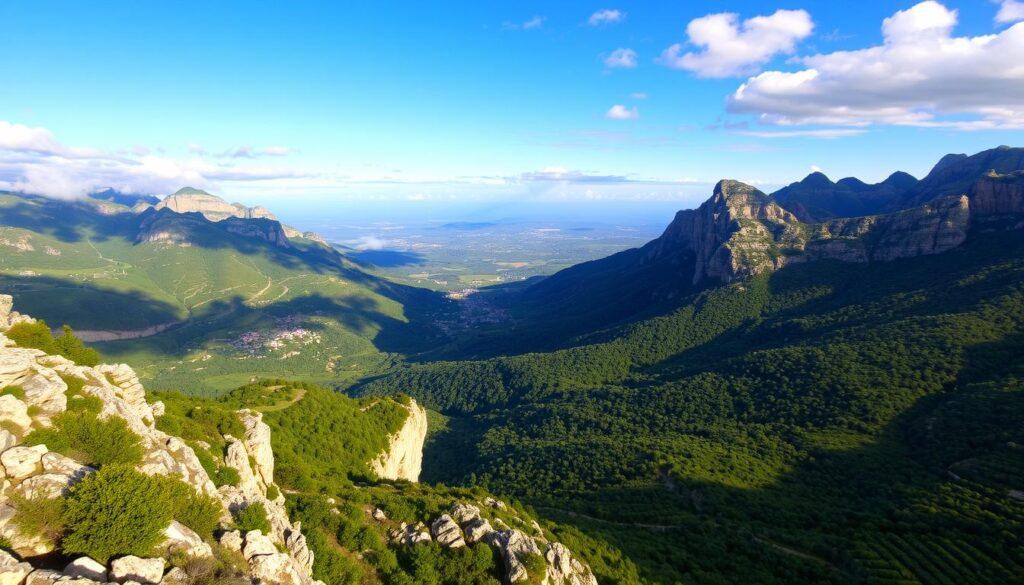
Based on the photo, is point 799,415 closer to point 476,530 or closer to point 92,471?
point 476,530

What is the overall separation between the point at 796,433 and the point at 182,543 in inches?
3937

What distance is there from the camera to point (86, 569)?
15.2 meters

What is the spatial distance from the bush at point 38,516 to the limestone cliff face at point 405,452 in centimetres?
4501

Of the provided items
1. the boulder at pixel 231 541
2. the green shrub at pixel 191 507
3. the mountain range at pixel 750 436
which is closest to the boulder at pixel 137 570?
the green shrub at pixel 191 507

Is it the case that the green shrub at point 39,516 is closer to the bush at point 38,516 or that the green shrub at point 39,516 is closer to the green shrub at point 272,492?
the bush at point 38,516

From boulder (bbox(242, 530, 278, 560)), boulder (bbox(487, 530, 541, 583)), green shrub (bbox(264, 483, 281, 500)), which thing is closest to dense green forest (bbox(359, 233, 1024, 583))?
boulder (bbox(487, 530, 541, 583))

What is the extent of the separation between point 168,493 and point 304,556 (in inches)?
310

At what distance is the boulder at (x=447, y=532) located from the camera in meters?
31.5

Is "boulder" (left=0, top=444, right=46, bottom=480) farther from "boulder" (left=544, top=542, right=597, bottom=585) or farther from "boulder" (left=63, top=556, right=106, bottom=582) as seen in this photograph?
"boulder" (left=544, top=542, right=597, bottom=585)

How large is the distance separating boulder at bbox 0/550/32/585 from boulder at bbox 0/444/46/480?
4984mm

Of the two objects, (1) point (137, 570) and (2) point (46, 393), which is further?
(2) point (46, 393)

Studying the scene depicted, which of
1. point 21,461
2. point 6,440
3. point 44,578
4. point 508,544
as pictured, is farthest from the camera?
point 508,544

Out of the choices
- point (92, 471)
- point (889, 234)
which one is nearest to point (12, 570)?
point (92, 471)

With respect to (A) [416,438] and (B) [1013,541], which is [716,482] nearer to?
(B) [1013,541]
